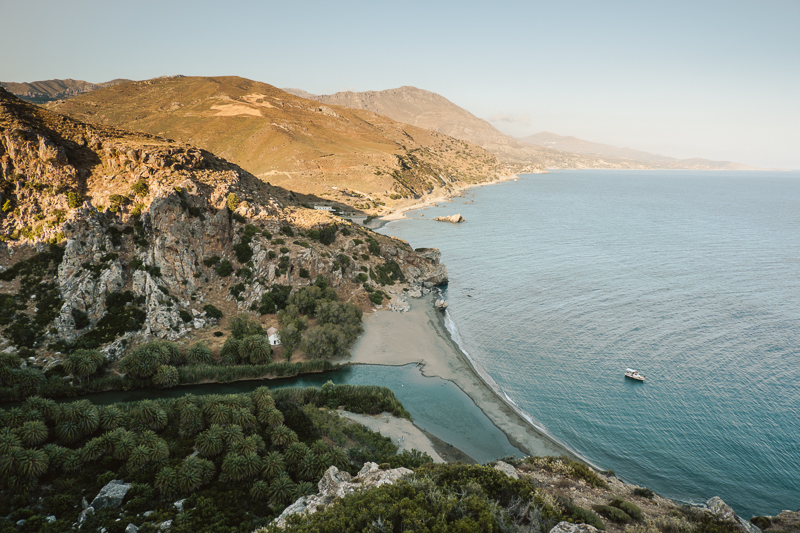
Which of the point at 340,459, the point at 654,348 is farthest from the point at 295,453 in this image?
the point at 654,348

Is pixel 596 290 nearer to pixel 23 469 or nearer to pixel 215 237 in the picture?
pixel 215 237

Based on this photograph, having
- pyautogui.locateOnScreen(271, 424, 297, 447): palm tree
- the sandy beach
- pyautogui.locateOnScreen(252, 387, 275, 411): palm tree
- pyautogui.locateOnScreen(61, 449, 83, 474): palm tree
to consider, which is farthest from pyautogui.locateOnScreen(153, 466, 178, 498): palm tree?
the sandy beach

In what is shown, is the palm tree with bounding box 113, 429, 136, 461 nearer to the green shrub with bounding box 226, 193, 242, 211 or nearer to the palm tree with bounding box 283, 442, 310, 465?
the palm tree with bounding box 283, 442, 310, 465

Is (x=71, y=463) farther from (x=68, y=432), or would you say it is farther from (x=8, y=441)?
(x=8, y=441)

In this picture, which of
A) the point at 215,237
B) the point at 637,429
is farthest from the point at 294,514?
the point at 215,237

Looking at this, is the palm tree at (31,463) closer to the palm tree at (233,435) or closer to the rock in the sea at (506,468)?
the palm tree at (233,435)

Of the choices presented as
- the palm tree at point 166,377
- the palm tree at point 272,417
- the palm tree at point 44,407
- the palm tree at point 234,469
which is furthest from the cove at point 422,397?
the palm tree at point 234,469

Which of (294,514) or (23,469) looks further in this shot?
(23,469)
